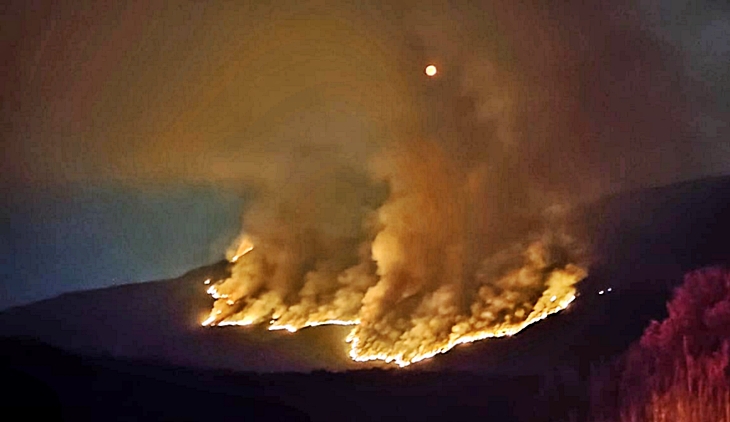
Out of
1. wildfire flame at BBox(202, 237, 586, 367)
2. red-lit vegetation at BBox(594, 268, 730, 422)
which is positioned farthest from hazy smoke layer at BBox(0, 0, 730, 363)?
red-lit vegetation at BBox(594, 268, 730, 422)

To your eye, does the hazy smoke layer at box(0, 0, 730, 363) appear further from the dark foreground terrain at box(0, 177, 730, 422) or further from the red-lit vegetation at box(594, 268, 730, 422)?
the red-lit vegetation at box(594, 268, 730, 422)

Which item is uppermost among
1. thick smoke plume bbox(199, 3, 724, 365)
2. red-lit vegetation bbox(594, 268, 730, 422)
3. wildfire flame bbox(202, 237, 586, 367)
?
thick smoke plume bbox(199, 3, 724, 365)

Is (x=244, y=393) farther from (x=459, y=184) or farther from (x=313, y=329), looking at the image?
(x=459, y=184)

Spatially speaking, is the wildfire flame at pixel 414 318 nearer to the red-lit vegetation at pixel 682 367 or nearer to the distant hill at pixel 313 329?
the distant hill at pixel 313 329

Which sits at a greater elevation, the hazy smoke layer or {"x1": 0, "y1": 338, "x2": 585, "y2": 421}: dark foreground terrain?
the hazy smoke layer

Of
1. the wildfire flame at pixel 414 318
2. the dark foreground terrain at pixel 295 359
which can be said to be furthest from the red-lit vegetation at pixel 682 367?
the wildfire flame at pixel 414 318

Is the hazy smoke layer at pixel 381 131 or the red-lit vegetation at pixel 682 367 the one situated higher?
the hazy smoke layer at pixel 381 131

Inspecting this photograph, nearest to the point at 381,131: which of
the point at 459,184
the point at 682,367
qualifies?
the point at 459,184
